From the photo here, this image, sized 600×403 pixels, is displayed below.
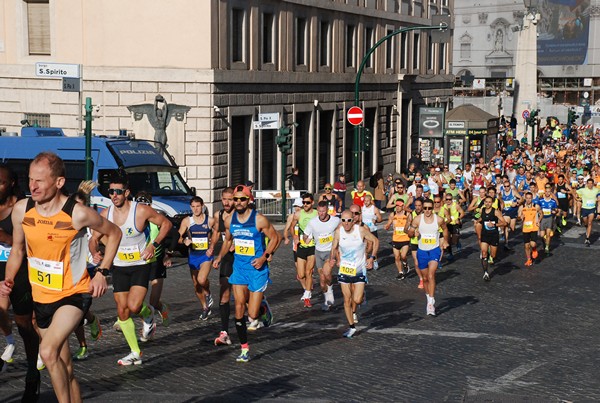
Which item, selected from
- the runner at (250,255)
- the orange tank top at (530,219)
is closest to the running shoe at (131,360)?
the runner at (250,255)

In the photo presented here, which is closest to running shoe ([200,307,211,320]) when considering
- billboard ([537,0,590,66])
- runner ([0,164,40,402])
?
runner ([0,164,40,402])

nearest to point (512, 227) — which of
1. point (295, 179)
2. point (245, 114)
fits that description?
point (295, 179)

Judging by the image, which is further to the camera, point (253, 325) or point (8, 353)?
point (253, 325)

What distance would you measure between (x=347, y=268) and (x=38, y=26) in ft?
65.7

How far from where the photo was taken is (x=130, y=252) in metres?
10.5

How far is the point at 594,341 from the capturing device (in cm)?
1300

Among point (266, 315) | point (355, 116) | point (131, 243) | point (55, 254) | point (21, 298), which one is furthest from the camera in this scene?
point (355, 116)

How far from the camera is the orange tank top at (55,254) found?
23.4 ft

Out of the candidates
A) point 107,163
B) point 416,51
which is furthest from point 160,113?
point 416,51

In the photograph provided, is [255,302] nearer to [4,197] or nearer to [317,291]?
[4,197]

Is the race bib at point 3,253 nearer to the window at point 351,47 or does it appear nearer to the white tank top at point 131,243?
the white tank top at point 131,243

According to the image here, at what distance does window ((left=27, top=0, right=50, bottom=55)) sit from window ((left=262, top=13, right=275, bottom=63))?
6771 mm

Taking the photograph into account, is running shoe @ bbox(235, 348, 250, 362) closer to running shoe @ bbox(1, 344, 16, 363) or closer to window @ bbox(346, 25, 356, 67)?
running shoe @ bbox(1, 344, 16, 363)

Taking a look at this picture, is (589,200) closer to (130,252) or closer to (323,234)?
(323,234)
